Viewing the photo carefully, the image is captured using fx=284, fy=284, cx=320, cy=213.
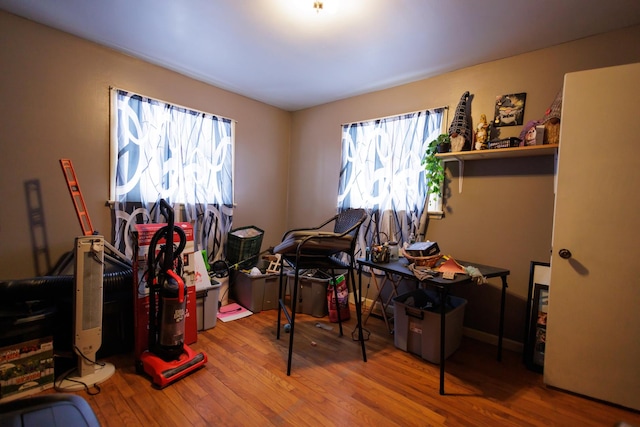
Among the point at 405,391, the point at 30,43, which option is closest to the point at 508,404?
the point at 405,391

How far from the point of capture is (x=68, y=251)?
92.9 inches

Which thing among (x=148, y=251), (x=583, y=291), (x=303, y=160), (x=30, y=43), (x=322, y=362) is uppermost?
Result: (x=30, y=43)

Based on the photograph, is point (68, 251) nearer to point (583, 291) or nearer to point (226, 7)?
point (226, 7)

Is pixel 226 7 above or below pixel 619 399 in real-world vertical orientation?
above

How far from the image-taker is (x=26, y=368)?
1.71m

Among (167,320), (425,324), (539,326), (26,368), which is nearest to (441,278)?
(425,324)

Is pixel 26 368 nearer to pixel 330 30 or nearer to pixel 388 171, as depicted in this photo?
pixel 330 30

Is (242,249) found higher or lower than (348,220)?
lower

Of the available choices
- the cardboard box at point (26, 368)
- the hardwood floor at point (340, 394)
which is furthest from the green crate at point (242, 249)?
the cardboard box at point (26, 368)

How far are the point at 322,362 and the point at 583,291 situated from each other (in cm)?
180

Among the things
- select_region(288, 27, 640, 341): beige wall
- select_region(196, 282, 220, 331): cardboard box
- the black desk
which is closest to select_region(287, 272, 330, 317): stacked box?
the black desk

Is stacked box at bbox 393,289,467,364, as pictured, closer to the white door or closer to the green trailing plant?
the white door

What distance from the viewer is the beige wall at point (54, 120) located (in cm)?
210

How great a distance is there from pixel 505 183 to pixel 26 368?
366cm
